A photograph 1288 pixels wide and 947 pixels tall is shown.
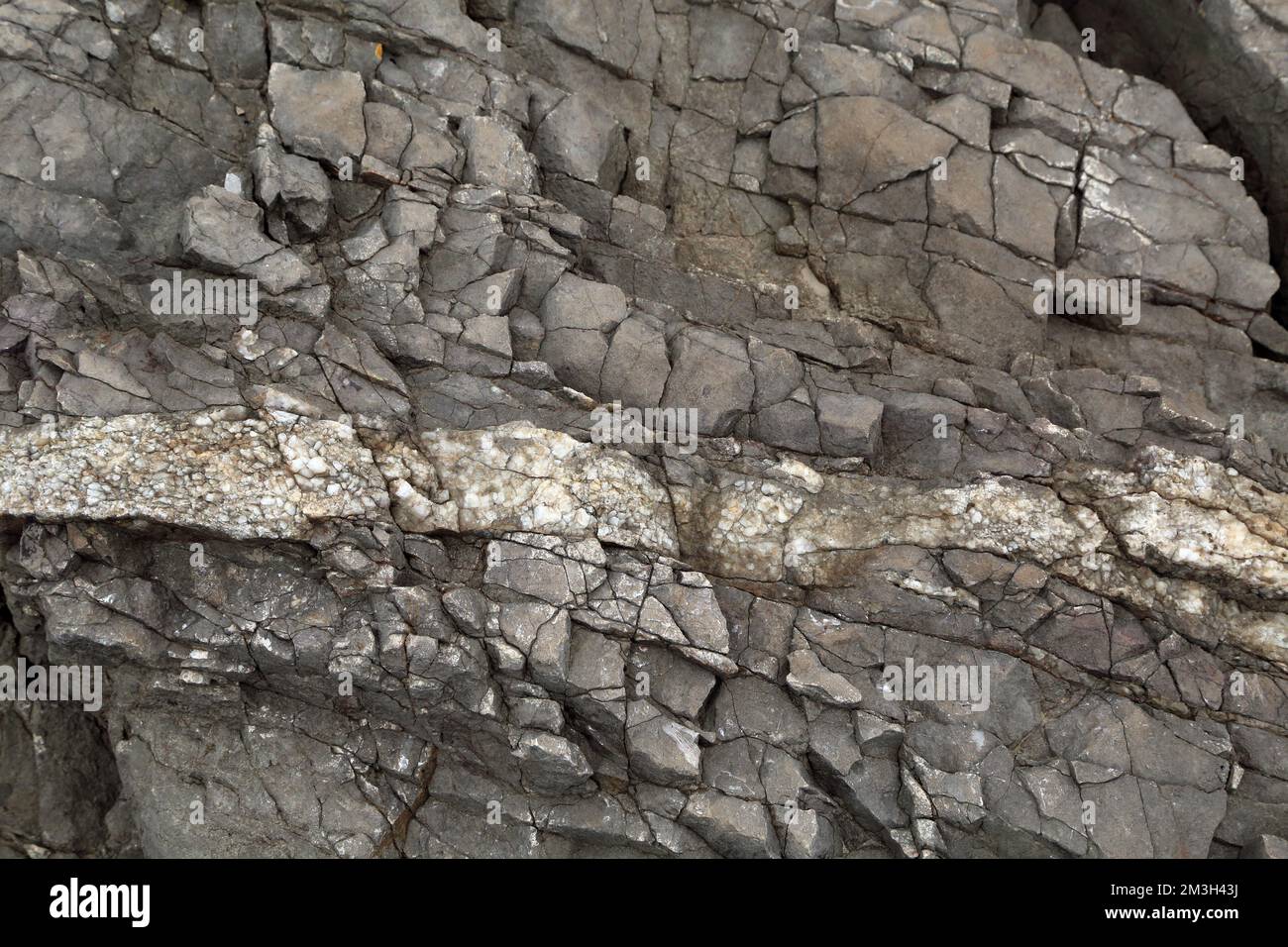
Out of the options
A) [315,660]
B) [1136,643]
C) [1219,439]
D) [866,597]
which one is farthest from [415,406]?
[1219,439]

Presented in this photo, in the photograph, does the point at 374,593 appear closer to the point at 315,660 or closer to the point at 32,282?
the point at 315,660

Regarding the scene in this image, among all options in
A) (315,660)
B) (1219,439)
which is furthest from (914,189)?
(315,660)

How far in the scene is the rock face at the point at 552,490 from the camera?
7957mm

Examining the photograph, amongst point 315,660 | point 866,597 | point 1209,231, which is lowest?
point 315,660

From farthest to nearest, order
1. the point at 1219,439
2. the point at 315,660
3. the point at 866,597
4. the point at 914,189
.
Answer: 1. the point at 914,189
2. the point at 1219,439
3. the point at 866,597
4. the point at 315,660

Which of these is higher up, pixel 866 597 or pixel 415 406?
pixel 415 406

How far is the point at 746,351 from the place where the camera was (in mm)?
9258

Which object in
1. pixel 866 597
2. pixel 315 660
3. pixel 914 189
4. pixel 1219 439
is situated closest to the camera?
pixel 315 660

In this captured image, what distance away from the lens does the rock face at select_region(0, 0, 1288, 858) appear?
7.96 meters

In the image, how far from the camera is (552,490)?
8.28m

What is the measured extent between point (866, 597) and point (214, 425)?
523 centimetres

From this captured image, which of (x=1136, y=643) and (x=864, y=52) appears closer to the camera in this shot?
(x=1136, y=643)
